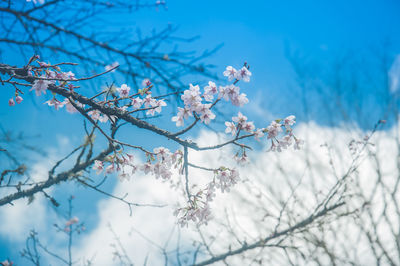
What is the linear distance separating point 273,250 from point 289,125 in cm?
386

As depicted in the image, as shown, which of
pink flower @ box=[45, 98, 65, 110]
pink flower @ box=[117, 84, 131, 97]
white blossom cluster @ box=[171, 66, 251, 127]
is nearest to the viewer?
white blossom cluster @ box=[171, 66, 251, 127]

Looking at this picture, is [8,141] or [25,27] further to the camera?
[8,141]

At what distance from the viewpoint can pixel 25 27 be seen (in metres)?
2.58

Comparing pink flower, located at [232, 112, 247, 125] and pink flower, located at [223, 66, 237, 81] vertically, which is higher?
pink flower, located at [223, 66, 237, 81]

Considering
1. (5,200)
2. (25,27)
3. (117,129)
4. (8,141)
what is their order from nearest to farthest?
(117,129) → (25,27) → (5,200) → (8,141)

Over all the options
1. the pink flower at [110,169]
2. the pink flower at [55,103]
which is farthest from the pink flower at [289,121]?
the pink flower at [55,103]

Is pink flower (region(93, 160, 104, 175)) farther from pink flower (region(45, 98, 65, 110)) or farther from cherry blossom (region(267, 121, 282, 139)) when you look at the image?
cherry blossom (region(267, 121, 282, 139))

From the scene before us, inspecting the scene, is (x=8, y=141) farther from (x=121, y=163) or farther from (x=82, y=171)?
(x=121, y=163)

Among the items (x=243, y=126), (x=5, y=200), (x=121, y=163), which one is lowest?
(x=5, y=200)

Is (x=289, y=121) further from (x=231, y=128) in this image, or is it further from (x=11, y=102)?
(x=11, y=102)

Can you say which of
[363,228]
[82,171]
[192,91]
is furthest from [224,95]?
[363,228]

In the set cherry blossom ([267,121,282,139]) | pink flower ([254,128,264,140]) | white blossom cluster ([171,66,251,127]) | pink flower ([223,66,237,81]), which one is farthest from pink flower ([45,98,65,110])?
cherry blossom ([267,121,282,139])

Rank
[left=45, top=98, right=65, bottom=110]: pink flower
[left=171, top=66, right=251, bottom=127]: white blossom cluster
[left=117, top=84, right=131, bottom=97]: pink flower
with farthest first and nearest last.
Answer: [left=117, top=84, right=131, bottom=97]: pink flower < [left=45, top=98, right=65, bottom=110]: pink flower < [left=171, top=66, right=251, bottom=127]: white blossom cluster

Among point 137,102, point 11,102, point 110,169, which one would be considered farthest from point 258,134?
point 11,102
